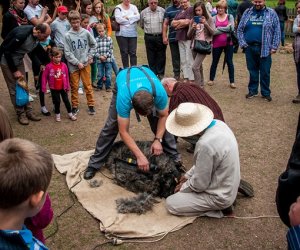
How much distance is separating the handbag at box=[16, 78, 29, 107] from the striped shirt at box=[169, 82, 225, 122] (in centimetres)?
248

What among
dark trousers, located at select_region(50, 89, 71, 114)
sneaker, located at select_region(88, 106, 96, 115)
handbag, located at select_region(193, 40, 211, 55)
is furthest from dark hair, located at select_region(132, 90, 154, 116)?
handbag, located at select_region(193, 40, 211, 55)

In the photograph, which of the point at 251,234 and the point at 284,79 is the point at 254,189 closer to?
the point at 251,234

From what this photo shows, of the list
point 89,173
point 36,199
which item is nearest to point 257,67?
point 89,173

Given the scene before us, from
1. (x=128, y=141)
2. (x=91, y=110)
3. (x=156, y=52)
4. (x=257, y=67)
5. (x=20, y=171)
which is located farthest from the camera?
(x=156, y=52)

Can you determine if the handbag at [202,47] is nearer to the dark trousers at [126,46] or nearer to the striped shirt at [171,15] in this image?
the striped shirt at [171,15]

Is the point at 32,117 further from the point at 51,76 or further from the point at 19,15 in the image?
the point at 19,15

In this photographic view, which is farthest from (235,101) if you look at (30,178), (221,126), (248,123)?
(30,178)

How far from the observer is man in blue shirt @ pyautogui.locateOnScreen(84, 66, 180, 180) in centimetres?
342

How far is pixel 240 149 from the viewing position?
16.3 feet

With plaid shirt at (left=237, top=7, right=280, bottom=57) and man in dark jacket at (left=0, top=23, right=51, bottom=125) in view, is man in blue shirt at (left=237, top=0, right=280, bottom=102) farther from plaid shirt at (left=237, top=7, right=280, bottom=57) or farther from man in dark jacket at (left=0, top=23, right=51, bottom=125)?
man in dark jacket at (left=0, top=23, right=51, bottom=125)

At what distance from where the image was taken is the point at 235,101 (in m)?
6.92

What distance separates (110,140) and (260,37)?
12.5 ft

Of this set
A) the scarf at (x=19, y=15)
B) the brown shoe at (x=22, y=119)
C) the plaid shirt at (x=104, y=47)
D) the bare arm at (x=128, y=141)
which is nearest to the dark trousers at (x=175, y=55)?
the plaid shirt at (x=104, y=47)

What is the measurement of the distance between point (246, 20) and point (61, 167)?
4.39 meters
